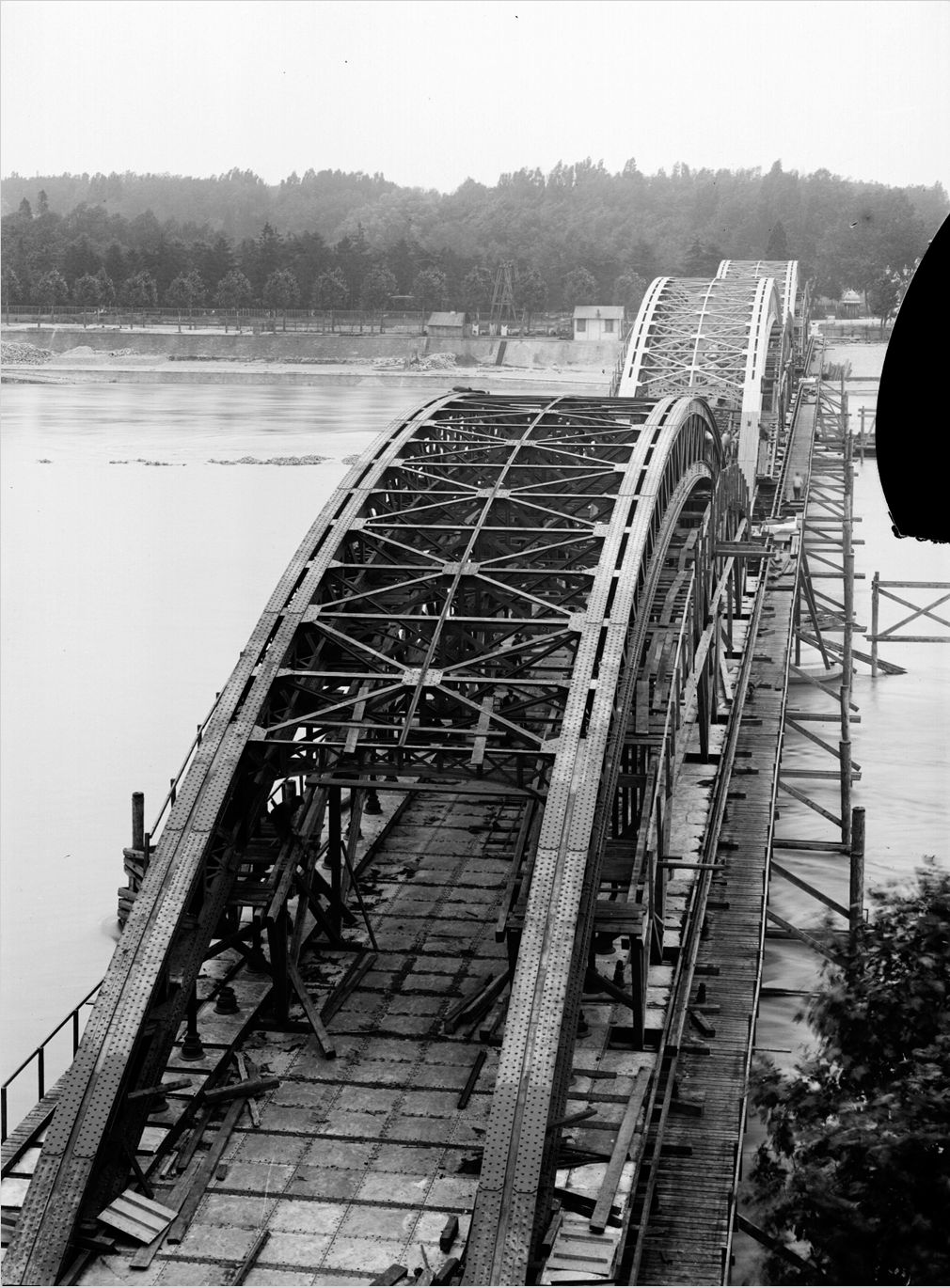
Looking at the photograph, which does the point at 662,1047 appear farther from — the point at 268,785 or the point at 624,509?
the point at 624,509

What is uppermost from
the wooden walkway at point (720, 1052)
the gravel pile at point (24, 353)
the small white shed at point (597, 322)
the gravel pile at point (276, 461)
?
the small white shed at point (597, 322)

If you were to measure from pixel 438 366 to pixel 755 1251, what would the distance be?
94.7 m

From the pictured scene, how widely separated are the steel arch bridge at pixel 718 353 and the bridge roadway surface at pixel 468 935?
25116 millimetres

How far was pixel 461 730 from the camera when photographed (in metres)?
17.8

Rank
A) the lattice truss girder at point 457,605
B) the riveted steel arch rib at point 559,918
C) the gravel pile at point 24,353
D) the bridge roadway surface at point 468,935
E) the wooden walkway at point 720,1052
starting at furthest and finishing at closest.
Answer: the gravel pile at point 24,353, the lattice truss girder at point 457,605, the bridge roadway surface at point 468,935, the wooden walkway at point 720,1052, the riveted steel arch rib at point 559,918

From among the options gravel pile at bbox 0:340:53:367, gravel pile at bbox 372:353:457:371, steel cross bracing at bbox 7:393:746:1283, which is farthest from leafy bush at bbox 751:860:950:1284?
gravel pile at bbox 0:340:53:367

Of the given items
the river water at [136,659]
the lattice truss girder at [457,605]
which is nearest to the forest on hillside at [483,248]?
the river water at [136,659]

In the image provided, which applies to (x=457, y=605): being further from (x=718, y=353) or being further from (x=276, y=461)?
(x=276, y=461)

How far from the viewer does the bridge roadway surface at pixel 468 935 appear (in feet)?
46.2

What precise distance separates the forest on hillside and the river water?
32.9 metres

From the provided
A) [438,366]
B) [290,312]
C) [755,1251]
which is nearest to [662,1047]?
[755,1251]

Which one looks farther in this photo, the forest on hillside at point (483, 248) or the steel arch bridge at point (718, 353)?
the forest on hillside at point (483, 248)

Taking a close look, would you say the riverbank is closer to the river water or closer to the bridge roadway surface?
the river water

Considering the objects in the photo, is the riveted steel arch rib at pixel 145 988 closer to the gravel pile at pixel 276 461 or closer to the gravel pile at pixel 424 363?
the gravel pile at pixel 276 461
